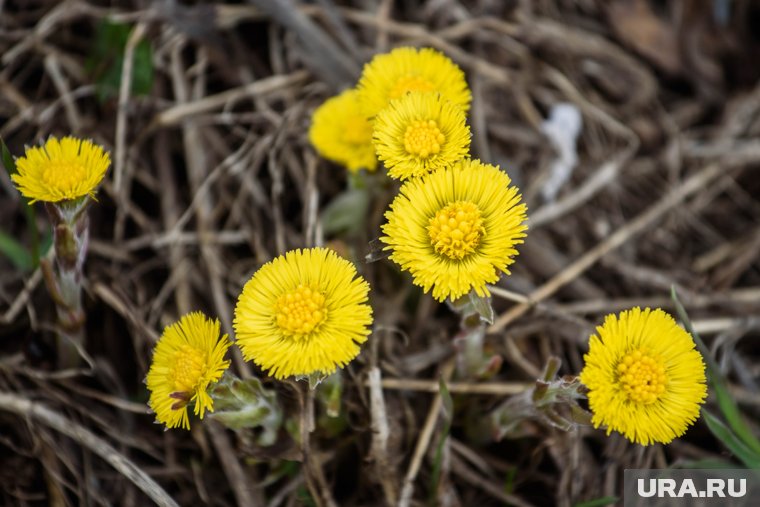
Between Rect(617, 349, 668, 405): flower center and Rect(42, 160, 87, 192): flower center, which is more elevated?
Rect(42, 160, 87, 192): flower center

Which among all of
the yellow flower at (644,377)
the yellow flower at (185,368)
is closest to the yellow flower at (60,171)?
the yellow flower at (185,368)

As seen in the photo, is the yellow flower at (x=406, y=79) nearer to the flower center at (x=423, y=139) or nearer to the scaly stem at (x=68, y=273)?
the flower center at (x=423, y=139)

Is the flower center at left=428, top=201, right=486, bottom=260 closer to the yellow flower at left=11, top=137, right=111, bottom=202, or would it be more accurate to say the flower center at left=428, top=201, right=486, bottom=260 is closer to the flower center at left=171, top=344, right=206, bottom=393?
the flower center at left=171, top=344, right=206, bottom=393

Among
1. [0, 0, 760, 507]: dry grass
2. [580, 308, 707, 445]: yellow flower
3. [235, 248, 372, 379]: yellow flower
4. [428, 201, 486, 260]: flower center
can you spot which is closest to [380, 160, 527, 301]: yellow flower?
[428, 201, 486, 260]: flower center

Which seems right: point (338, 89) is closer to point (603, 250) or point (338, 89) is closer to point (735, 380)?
point (603, 250)

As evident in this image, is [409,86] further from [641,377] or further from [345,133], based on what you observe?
[641,377]

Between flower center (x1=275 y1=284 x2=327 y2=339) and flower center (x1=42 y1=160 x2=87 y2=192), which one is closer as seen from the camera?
flower center (x1=275 y1=284 x2=327 y2=339)

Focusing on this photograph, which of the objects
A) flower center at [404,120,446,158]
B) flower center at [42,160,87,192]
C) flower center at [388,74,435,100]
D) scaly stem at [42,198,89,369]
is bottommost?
scaly stem at [42,198,89,369]
